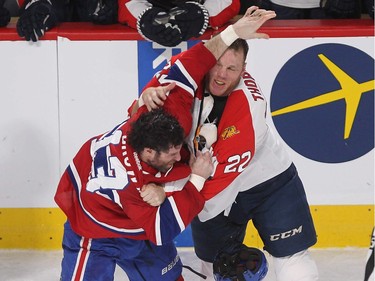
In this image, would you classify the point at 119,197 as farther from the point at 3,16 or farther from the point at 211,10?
the point at 3,16

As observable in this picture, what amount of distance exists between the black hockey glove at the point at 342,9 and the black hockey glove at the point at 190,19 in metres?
0.65

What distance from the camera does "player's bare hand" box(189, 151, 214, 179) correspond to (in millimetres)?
3609

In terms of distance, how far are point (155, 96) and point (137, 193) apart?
1.06 feet

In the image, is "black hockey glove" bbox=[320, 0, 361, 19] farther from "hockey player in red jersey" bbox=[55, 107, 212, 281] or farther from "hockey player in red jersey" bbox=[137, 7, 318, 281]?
"hockey player in red jersey" bbox=[55, 107, 212, 281]

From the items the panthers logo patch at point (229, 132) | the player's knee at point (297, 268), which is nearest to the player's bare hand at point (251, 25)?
the panthers logo patch at point (229, 132)

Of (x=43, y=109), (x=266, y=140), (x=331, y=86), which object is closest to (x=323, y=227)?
(x=331, y=86)

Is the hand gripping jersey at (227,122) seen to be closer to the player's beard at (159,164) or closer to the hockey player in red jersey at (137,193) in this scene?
the hockey player in red jersey at (137,193)

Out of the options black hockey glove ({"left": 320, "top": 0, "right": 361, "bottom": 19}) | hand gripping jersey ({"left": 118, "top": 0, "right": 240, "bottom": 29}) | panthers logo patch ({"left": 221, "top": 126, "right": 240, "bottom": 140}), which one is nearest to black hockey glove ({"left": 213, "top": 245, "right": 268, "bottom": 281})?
panthers logo patch ({"left": 221, "top": 126, "right": 240, "bottom": 140})

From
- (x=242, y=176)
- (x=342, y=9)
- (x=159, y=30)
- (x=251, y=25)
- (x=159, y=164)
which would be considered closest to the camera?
(x=159, y=164)

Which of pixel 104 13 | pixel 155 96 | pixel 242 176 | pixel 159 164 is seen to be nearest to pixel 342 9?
pixel 104 13

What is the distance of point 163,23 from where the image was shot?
4.46 m

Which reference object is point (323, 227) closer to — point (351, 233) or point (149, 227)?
point (351, 233)

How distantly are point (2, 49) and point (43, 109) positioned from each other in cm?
31

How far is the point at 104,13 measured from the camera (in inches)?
184
